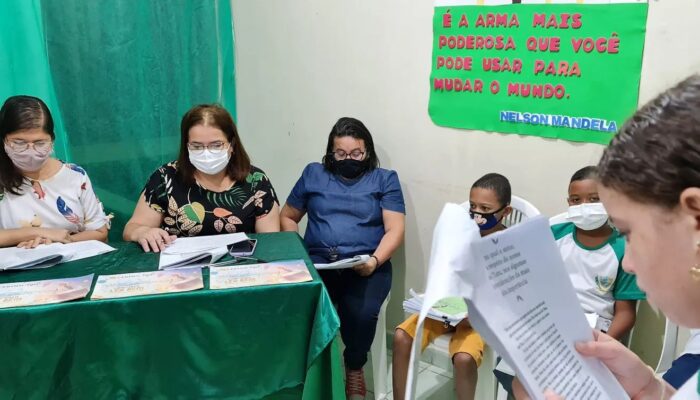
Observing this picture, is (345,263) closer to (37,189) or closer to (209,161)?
(209,161)

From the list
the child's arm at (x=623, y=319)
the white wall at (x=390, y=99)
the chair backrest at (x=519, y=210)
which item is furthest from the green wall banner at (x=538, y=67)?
the child's arm at (x=623, y=319)

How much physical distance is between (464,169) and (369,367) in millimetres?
1035

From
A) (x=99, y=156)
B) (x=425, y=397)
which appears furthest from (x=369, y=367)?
(x=99, y=156)

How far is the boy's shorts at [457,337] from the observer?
1.92 metres

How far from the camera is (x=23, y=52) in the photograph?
7.72ft

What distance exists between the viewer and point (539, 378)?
2.47 feet

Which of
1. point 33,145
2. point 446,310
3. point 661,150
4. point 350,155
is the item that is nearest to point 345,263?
point 446,310

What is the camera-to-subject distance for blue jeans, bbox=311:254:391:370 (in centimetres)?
224

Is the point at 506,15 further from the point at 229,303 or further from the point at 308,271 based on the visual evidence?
the point at 229,303

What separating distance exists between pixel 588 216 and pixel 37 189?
1990 millimetres

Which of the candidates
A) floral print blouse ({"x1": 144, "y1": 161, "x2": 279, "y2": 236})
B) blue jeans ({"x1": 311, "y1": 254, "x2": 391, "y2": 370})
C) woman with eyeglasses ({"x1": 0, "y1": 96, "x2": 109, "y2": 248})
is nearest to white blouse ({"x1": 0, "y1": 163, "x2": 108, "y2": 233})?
woman with eyeglasses ({"x1": 0, "y1": 96, "x2": 109, "y2": 248})

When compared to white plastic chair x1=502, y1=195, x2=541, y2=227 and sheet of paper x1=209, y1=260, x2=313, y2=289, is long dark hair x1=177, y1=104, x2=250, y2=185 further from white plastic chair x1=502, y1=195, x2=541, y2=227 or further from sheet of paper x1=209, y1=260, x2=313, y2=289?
white plastic chair x1=502, y1=195, x2=541, y2=227

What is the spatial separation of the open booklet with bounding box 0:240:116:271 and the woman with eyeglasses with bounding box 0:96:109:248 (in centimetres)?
8

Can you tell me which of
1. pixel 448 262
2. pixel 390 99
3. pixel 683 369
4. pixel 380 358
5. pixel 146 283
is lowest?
pixel 380 358
